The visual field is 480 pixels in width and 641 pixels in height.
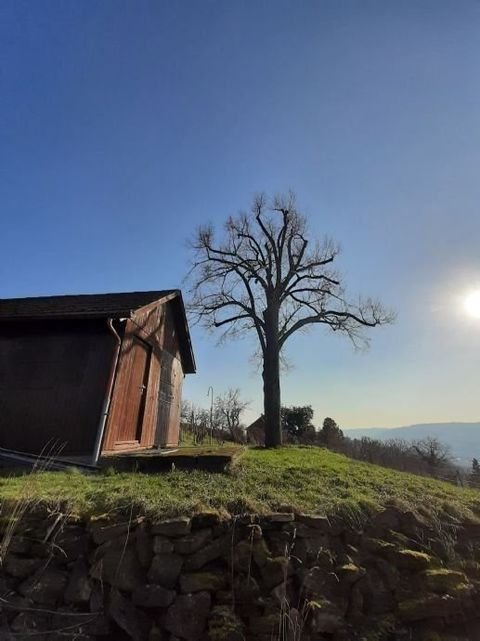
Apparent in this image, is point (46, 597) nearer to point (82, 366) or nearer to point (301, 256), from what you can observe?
point (82, 366)

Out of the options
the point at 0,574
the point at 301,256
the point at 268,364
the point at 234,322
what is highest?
the point at 301,256

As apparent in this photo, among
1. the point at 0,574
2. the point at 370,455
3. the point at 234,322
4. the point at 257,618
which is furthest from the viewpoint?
the point at 370,455

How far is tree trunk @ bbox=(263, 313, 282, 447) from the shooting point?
42.4 ft

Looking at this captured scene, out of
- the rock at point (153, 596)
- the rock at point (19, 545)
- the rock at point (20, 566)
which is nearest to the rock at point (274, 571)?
the rock at point (153, 596)

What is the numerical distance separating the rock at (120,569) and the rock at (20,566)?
2.24 ft

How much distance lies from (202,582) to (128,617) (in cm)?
76

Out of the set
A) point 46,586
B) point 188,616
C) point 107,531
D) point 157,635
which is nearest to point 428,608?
point 188,616

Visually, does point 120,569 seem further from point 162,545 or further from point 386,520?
point 386,520

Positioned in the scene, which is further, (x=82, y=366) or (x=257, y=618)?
(x=82, y=366)

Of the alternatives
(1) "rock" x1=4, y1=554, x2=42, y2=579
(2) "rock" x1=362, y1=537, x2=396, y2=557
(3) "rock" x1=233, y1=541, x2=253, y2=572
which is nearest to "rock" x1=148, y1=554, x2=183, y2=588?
(3) "rock" x1=233, y1=541, x2=253, y2=572

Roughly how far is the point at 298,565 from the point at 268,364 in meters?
9.89

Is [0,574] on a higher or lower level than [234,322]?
lower

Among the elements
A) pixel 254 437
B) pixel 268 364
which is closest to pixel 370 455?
pixel 254 437

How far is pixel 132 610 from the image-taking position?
12.1ft
